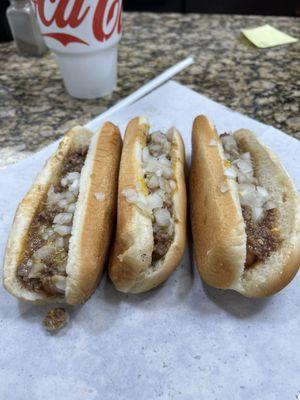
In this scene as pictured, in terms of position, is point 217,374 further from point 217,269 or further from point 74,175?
point 74,175

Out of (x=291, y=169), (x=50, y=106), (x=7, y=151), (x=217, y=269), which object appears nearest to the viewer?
(x=217, y=269)

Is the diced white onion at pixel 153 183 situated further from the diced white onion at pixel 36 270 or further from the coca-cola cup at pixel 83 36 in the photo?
the coca-cola cup at pixel 83 36

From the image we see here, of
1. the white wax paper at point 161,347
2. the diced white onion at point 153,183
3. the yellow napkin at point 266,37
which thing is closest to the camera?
the white wax paper at point 161,347

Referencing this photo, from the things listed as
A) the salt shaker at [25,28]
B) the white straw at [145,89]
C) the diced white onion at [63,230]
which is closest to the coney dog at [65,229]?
the diced white onion at [63,230]

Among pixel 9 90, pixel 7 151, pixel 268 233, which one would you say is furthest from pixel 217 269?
pixel 9 90

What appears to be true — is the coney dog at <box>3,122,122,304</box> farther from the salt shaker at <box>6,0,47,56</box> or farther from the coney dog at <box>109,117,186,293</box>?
the salt shaker at <box>6,0,47,56</box>

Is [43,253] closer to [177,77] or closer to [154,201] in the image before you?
[154,201]
